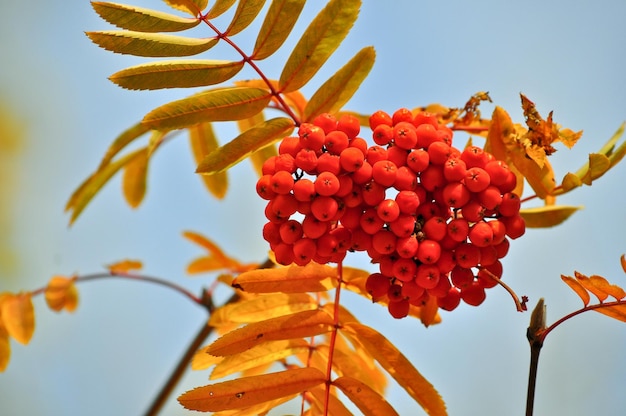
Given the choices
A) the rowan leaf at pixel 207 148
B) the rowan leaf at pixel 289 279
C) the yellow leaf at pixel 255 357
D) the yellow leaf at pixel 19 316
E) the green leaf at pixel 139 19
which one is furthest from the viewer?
the rowan leaf at pixel 207 148

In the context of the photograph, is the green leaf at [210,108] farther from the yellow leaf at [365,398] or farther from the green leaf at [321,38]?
the yellow leaf at [365,398]

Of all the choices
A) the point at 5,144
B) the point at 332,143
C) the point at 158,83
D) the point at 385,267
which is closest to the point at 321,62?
the point at 332,143

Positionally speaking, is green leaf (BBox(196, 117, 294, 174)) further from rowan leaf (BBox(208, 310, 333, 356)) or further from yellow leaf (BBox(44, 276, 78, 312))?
yellow leaf (BBox(44, 276, 78, 312))

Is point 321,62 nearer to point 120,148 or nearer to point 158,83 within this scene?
point 158,83

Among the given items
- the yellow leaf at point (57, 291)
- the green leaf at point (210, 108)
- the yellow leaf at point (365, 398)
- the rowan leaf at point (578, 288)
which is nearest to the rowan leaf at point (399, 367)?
the yellow leaf at point (365, 398)

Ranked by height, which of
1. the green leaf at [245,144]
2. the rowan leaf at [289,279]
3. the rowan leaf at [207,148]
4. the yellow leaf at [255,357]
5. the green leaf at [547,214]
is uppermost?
the rowan leaf at [207,148]

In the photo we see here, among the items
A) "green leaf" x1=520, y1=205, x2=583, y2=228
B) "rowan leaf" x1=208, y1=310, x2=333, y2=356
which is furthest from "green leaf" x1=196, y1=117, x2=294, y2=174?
"green leaf" x1=520, y1=205, x2=583, y2=228

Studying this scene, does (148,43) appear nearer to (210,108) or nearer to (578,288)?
(210,108)
